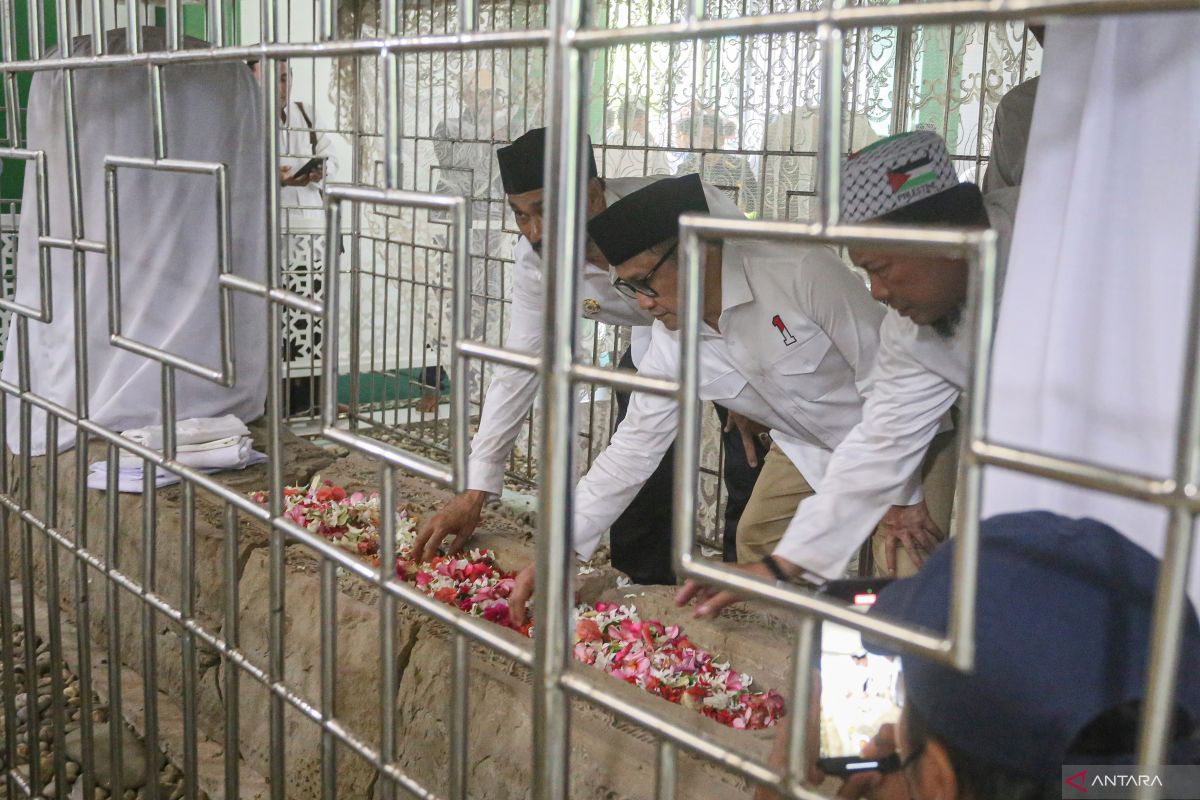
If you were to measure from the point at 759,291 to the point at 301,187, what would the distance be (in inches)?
167

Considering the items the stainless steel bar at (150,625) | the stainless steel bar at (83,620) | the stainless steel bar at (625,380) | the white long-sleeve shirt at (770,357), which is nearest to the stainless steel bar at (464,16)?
the stainless steel bar at (625,380)

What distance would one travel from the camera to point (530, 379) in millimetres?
3521

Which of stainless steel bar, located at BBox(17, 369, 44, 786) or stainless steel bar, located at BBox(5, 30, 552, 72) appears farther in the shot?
stainless steel bar, located at BBox(17, 369, 44, 786)

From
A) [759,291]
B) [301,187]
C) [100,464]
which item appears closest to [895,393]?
[759,291]

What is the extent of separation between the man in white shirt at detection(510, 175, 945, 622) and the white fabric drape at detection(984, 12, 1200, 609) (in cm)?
145

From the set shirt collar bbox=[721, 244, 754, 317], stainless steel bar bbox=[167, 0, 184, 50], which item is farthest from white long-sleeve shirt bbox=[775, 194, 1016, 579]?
stainless steel bar bbox=[167, 0, 184, 50]

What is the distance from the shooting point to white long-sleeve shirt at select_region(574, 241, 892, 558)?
273cm

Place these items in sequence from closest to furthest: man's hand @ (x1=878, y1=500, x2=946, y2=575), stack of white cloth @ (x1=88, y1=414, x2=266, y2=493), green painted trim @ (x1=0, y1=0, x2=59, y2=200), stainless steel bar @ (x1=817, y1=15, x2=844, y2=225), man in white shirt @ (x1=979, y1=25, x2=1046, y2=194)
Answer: stainless steel bar @ (x1=817, y1=15, x2=844, y2=225), man's hand @ (x1=878, y1=500, x2=946, y2=575), man in white shirt @ (x1=979, y1=25, x2=1046, y2=194), stack of white cloth @ (x1=88, y1=414, x2=266, y2=493), green painted trim @ (x1=0, y1=0, x2=59, y2=200)

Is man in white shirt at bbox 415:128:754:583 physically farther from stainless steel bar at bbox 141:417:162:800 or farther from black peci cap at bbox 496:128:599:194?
stainless steel bar at bbox 141:417:162:800

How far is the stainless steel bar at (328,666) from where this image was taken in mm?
1469

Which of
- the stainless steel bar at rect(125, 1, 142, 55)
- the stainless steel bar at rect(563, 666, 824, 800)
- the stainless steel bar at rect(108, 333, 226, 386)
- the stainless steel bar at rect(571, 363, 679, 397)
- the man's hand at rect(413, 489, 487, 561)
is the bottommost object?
the man's hand at rect(413, 489, 487, 561)

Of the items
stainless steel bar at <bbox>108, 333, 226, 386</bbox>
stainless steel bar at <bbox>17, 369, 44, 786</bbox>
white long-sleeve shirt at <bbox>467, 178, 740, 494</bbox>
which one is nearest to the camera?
stainless steel bar at <bbox>108, 333, 226, 386</bbox>

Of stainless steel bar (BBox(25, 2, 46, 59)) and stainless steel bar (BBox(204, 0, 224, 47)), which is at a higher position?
stainless steel bar (BBox(25, 2, 46, 59))

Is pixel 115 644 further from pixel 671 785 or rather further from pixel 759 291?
pixel 759 291
